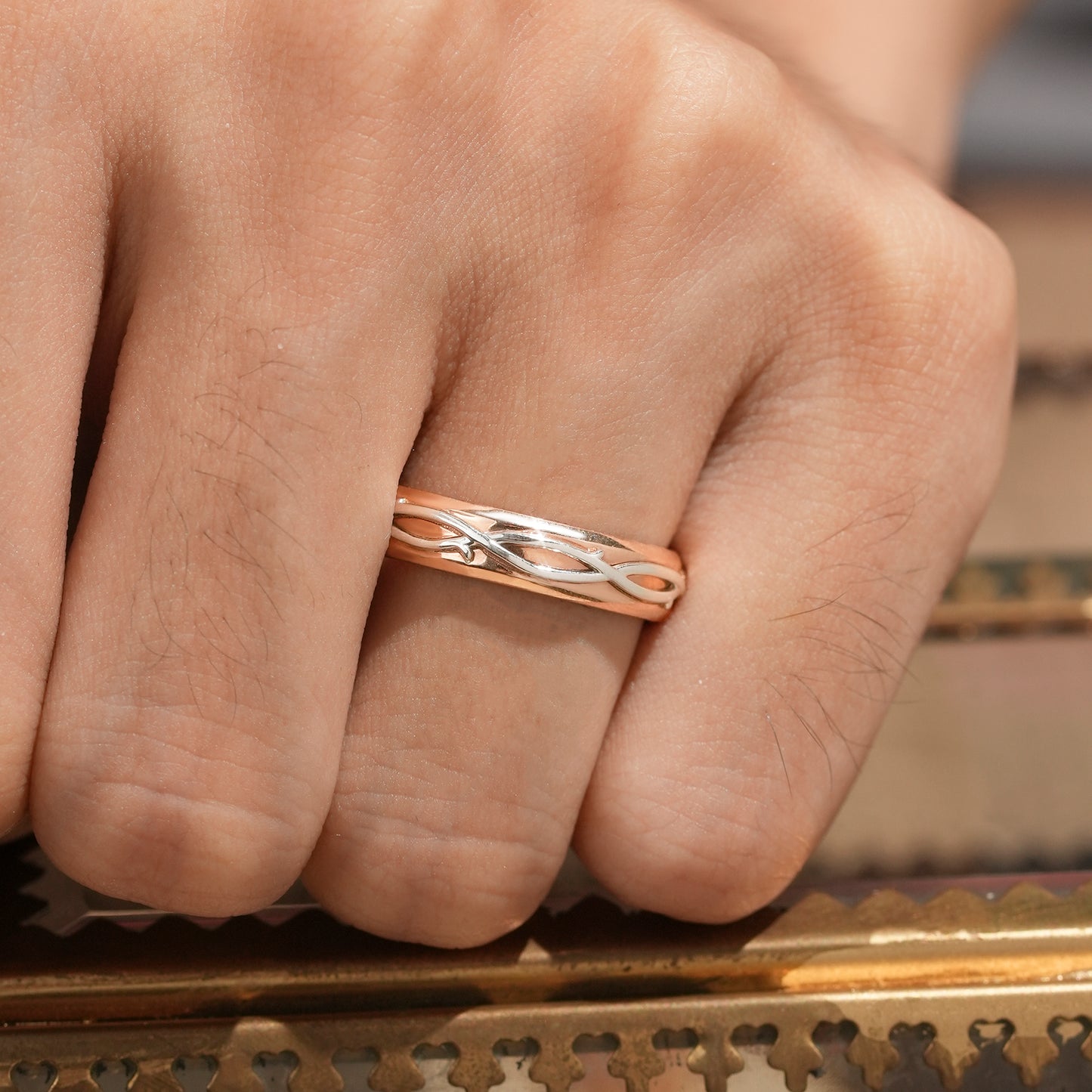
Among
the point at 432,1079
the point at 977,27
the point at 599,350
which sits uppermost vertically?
the point at 977,27

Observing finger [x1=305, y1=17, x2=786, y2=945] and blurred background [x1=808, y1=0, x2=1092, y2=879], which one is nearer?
finger [x1=305, y1=17, x2=786, y2=945]

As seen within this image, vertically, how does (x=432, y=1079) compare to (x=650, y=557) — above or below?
below

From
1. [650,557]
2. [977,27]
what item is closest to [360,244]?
[650,557]

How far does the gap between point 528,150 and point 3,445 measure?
0.74 feet

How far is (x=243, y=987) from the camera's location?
0.42 metres

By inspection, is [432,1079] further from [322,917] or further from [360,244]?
[360,244]

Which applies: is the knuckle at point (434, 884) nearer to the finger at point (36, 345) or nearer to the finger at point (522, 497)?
the finger at point (522, 497)

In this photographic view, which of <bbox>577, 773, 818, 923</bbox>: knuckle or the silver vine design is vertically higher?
the silver vine design

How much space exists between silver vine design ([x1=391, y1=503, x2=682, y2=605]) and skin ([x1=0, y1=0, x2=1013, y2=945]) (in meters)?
0.01

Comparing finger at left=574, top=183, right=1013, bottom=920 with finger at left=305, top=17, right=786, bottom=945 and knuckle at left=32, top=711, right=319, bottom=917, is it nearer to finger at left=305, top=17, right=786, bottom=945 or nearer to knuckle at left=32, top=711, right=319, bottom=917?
finger at left=305, top=17, right=786, bottom=945

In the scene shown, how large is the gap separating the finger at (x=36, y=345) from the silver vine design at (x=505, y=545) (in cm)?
13

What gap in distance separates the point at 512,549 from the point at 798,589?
5.1 inches

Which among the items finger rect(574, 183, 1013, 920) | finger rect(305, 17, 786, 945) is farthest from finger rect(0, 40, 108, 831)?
finger rect(574, 183, 1013, 920)

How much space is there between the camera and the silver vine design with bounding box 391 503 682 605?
0.41 meters
